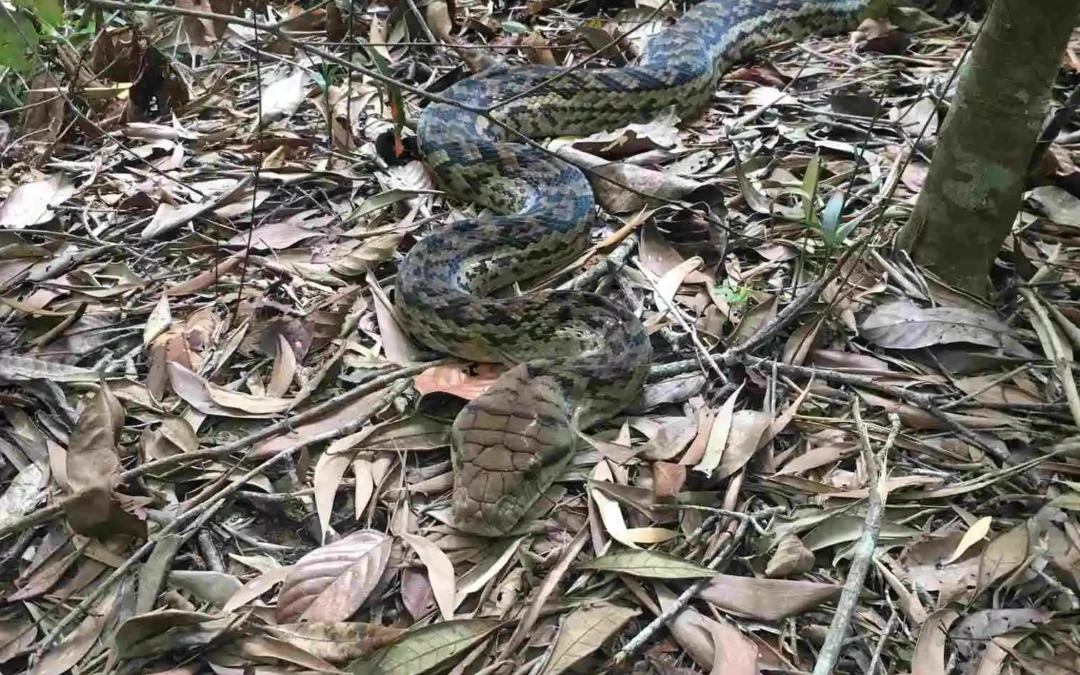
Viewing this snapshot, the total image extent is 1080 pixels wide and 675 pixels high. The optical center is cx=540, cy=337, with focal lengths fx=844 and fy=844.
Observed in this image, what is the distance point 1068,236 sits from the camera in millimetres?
3268

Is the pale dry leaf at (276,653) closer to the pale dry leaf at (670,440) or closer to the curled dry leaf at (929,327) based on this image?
the pale dry leaf at (670,440)

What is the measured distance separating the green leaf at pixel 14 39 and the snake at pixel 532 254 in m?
1.25

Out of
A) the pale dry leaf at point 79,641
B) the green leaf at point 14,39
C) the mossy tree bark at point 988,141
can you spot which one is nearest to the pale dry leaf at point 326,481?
the pale dry leaf at point 79,641

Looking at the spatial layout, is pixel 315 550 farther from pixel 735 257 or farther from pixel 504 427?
pixel 735 257

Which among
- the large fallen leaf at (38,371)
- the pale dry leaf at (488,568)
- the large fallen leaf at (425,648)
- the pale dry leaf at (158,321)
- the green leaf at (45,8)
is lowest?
the pale dry leaf at (488,568)

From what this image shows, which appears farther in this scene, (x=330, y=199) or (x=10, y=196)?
(x=330, y=199)

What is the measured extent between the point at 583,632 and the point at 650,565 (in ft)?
0.86

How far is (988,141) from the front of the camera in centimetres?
276

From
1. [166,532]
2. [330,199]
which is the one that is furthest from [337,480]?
[330,199]

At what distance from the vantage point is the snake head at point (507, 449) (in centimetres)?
233

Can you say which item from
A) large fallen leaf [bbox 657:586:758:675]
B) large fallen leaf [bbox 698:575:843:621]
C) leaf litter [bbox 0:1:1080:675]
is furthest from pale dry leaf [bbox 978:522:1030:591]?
large fallen leaf [bbox 657:586:758:675]

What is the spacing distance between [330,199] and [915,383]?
2.59 metres

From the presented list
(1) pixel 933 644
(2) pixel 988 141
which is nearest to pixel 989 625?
(1) pixel 933 644

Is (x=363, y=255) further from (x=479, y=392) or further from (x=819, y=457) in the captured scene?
(x=819, y=457)
